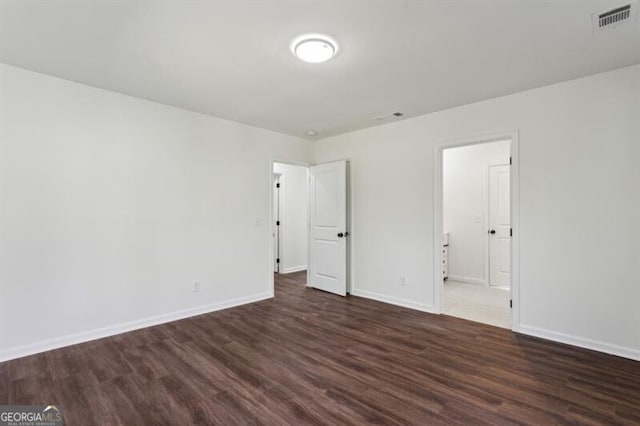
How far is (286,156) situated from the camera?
4.98 metres

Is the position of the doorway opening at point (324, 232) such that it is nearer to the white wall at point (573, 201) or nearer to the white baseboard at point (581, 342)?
the white wall at point (573, 201)

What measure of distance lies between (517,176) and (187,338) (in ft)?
12.8

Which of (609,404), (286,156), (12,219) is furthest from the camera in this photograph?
(286,156)

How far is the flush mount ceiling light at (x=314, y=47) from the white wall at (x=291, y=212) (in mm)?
4124

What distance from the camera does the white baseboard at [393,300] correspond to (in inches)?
158

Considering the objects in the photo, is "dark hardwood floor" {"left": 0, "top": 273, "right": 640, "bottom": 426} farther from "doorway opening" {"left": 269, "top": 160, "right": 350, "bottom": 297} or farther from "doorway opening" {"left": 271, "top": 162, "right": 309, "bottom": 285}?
"doorway opening" {"left": 271, "top": 162, "right": 309, "bottom": 285}

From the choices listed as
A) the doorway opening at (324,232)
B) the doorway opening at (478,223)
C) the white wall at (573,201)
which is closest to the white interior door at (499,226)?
the doorway opening at (478,223)

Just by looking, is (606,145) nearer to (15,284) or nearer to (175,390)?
(175,390)

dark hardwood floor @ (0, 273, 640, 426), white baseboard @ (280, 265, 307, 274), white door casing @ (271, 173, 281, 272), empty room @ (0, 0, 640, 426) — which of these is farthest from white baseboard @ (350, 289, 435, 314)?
white door casing @ (271, 173, 281, 272)

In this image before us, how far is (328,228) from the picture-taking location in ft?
16.5

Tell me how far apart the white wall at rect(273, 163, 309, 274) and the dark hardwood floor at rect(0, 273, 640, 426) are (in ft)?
10.1

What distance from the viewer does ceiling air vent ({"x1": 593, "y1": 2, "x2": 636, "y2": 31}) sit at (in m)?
1.94

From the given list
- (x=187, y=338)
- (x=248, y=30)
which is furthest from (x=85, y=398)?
(x=248, y=30)

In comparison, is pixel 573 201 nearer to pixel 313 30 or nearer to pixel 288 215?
pixel 313 30
